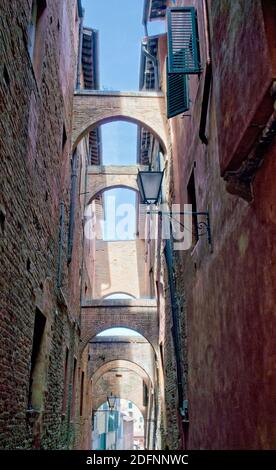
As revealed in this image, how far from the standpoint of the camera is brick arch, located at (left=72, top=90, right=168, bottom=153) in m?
12.1

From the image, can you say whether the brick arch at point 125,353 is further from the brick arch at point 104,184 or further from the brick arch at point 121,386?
the brick arch at point 104,184

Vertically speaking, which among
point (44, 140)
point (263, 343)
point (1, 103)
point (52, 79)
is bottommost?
point (263, 343)

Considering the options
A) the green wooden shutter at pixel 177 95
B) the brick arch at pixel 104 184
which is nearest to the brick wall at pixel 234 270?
the green wooden shutter at pixel 177 95

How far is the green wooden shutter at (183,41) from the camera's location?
710 centimetres

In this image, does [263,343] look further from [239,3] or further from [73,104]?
[73,104]

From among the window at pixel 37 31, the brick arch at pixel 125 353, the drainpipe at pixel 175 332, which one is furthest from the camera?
the brick arch at pixel 125 353

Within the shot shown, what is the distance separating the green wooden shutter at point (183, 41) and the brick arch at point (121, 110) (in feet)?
14.9

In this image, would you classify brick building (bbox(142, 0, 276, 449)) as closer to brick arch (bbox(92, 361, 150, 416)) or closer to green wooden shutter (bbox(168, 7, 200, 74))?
green wooden shutter (bbox(168, 7, 200, 74))

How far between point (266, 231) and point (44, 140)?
14.8 feet

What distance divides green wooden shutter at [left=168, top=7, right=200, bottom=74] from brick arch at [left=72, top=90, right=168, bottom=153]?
4.55 metres
